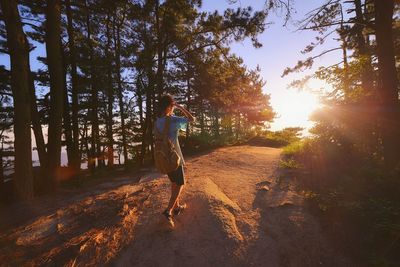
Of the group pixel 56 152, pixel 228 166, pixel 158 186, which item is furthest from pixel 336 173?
pixel 56 152

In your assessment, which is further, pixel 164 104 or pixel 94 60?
pixel 94 60

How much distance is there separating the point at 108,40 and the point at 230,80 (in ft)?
24.4

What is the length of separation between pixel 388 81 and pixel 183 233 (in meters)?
6.05

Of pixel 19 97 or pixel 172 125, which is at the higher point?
pixel 19 97

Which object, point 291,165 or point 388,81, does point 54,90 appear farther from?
point 388,81

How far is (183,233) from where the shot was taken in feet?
14.8

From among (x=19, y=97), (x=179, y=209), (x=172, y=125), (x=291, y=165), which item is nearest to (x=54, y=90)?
(x=19, y=97)

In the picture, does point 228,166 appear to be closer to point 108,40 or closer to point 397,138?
point 397,138

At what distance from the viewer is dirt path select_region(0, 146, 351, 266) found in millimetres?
3953

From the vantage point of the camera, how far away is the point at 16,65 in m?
7.54

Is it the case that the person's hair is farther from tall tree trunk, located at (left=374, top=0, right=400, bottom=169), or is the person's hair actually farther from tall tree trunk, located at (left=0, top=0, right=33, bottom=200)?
tall tree trunk, located at (left=374, top=0, right=400, bottom=169)

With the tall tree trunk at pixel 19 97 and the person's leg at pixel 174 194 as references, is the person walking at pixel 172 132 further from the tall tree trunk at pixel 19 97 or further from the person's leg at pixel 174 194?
the tall tree trunk at pixel 19 97

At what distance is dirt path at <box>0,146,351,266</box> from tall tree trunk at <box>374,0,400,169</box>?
262 cm

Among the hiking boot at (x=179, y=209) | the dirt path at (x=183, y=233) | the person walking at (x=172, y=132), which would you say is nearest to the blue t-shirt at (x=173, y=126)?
the person walking at (x=172, y=132)
